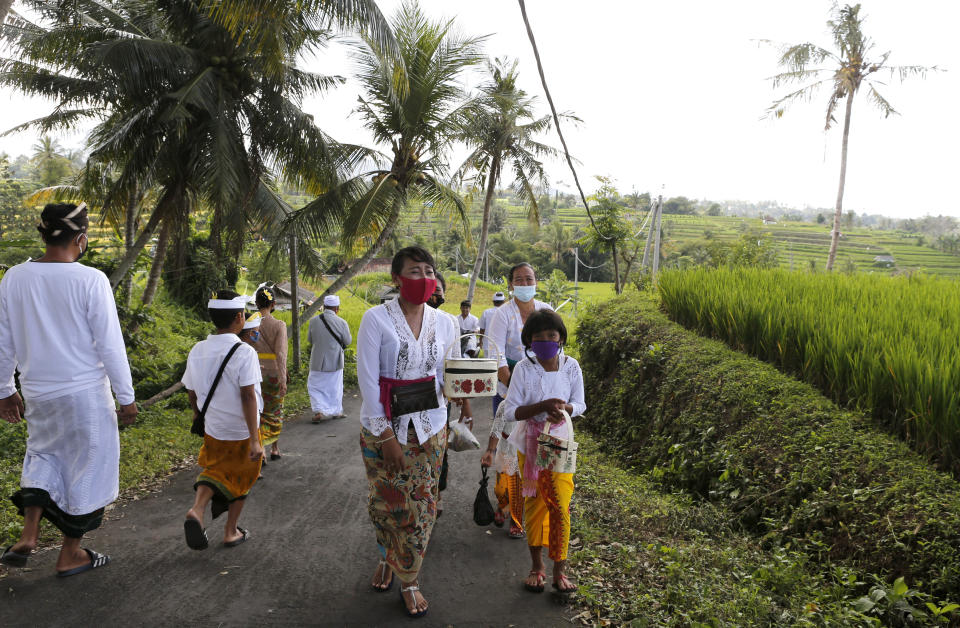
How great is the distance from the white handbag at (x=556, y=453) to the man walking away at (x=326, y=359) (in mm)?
5790

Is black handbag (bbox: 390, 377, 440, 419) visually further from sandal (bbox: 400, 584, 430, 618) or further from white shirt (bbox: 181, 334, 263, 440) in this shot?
white shirt (bbox: 181, 334, 263, 440)

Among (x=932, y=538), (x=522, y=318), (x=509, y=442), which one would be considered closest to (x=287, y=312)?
(x=522, y=318)

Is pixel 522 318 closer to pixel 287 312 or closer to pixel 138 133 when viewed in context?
pixel 138 133

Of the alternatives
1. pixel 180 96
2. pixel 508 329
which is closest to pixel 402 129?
pixel 180 96

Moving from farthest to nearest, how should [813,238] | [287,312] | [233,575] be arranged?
[813,238]
[287,312]
[233,575]

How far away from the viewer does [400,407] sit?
3322mm

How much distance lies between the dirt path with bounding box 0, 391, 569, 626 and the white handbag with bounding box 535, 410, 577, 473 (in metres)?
0.76

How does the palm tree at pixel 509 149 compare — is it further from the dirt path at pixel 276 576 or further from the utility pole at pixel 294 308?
the dirt path at pixel 276 576

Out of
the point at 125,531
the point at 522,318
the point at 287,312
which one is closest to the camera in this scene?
the point at 125,531

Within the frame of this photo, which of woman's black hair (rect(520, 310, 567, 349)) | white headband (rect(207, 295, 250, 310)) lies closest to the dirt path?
woman's black hair (rect(520, 310, 567, 349))

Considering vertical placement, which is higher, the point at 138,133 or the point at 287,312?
the point at 138,133

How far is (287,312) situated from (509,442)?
18285 millimetres

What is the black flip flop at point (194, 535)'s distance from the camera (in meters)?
3.86

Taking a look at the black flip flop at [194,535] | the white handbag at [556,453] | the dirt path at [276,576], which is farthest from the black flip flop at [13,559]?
the white handbag at [556,453]
